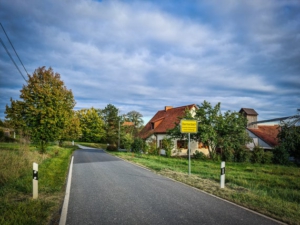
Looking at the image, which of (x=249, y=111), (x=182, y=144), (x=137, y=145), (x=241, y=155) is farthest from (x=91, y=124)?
(x=241, y=155)

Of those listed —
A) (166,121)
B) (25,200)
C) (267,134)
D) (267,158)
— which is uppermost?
(166,121)

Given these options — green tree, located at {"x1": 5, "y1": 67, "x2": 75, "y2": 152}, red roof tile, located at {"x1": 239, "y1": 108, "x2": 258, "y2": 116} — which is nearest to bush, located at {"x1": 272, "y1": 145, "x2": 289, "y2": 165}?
red roof tile, located at {"x1": 239, "y1": 108, "x2": 258, "y2": 116}

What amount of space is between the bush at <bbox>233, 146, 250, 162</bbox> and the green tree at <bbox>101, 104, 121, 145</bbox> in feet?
109

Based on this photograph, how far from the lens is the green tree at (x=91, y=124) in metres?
63.6

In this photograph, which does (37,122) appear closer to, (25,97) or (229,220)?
(25,97)

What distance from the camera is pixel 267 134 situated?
33.7 meters

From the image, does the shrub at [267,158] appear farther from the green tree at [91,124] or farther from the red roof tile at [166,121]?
the green tree at [91,124]

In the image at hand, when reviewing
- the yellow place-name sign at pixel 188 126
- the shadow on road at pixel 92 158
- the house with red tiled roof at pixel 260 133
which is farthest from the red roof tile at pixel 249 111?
the yellow place-name sign at pixel 188 126

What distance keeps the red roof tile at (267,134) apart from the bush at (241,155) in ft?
30.3

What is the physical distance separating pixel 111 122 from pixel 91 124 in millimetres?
6811

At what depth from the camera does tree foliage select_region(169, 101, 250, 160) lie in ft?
78.3

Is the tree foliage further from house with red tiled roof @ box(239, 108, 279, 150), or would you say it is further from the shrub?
house with red tiled roof @ box(239, 108, 279, 150)

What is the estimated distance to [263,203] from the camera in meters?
6.54

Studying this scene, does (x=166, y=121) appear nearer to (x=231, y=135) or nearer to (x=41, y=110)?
(x=231, y=135)
